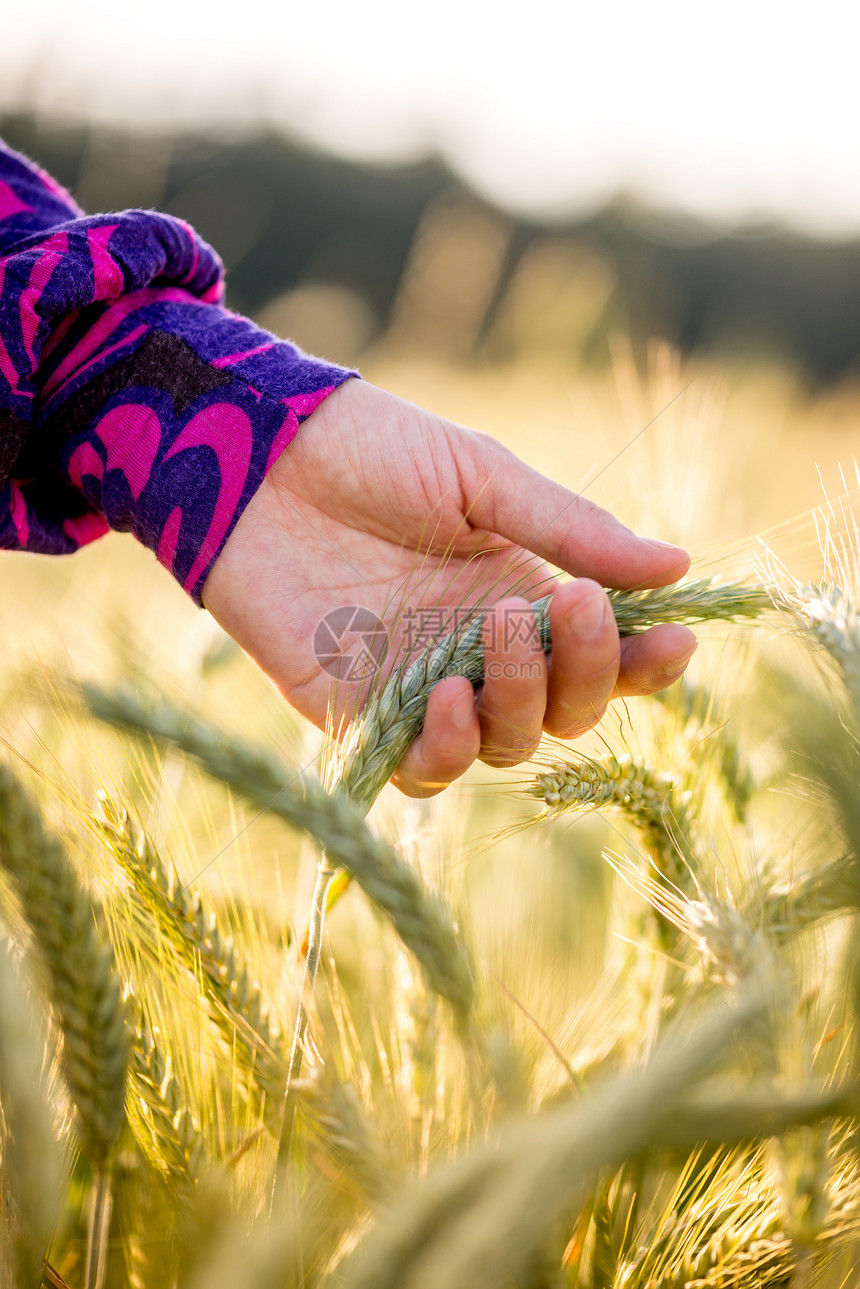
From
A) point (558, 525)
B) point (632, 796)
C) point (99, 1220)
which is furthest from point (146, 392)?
point (99, 1220)

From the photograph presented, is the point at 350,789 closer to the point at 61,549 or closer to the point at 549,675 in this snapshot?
the point at 549,675

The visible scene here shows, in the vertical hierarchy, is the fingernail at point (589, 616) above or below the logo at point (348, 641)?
above

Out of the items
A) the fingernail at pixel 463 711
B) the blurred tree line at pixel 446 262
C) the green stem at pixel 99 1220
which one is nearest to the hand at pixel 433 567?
the fingernail at pixel 463 711

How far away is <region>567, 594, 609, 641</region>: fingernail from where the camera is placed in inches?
35.0

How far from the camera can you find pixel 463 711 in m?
0.93

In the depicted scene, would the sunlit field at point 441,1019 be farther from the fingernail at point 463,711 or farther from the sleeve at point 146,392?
the sleeve at point 146,392

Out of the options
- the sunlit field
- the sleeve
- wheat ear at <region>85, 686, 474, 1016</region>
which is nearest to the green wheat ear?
the sunlit field

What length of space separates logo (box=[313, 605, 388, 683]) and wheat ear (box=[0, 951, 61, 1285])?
69 centimetres

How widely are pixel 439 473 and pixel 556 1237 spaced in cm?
97

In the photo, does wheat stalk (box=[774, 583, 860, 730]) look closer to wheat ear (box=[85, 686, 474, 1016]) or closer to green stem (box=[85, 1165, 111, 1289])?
wheat ear (box=[85, 686, 474, 1016])

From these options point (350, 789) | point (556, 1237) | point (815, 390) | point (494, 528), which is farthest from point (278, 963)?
point (815, 390)

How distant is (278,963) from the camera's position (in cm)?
94

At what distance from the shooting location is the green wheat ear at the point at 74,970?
1.98ft

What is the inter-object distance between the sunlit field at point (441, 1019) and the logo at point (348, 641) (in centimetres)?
16
